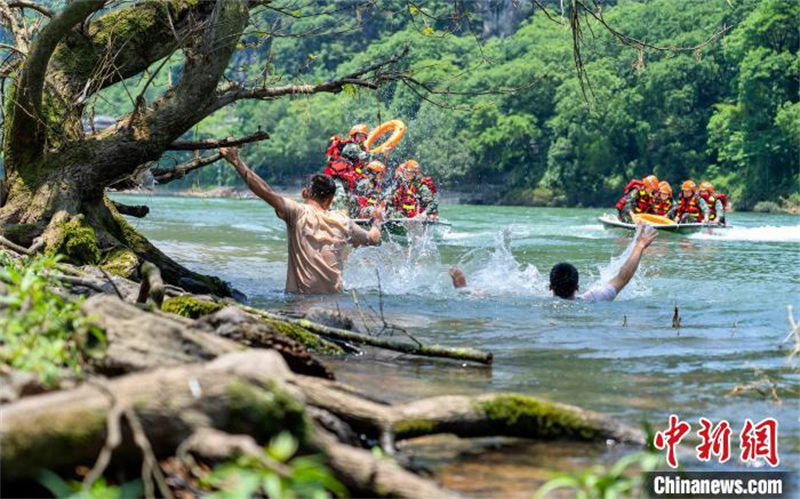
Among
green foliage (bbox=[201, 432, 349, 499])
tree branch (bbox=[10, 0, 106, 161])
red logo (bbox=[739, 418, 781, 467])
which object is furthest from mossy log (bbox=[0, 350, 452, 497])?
tree branch (bbox=[10, 0, 106, 161])

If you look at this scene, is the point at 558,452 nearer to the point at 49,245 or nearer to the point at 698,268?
the point at 49,245

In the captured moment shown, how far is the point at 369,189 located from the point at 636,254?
1691cm

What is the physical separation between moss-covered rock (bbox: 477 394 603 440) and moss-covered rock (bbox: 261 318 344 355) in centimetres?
225

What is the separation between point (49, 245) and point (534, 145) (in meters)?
76.5

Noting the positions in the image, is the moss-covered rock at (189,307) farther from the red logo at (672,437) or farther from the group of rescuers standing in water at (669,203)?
the group of rescuers standing in water at (669,203)

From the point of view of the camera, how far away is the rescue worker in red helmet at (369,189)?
85.0ft

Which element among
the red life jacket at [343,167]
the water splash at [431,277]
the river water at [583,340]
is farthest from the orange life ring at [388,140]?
the water splash at [431,277]

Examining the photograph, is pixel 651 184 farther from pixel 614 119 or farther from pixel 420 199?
pixel 614 119

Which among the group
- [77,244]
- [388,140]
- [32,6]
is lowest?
[77,244]

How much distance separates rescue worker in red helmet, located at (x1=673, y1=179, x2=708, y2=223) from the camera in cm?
3005

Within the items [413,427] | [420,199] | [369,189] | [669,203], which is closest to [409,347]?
[413,427]

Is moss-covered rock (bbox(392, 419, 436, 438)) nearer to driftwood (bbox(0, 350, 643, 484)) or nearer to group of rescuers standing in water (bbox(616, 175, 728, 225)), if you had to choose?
driftwood (bbox(0, 350, 643, 484))

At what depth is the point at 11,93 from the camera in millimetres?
9461

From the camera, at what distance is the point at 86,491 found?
309 centimetres
